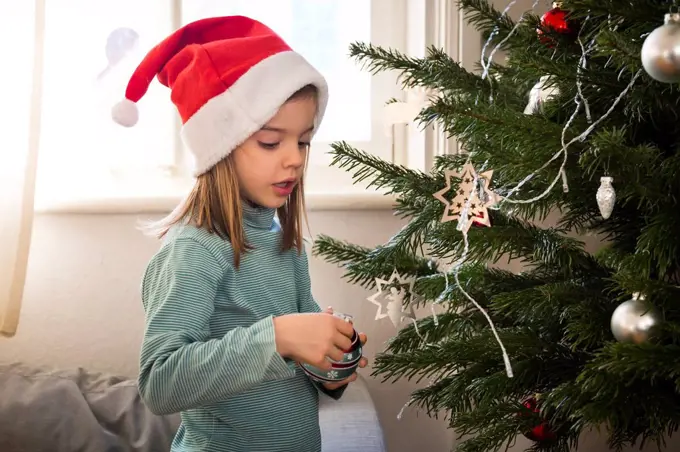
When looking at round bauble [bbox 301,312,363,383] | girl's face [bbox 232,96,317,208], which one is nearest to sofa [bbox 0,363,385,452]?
round bauble [bbox 301,312,363,383]

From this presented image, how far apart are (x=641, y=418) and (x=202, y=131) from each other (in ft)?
2.18

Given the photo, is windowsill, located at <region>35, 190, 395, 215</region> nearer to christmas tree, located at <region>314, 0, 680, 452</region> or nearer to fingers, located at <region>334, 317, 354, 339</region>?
christmas tree, located at <region>314, 0, 680, 452</region>

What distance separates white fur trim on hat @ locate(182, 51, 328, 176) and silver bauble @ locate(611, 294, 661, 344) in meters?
0.56

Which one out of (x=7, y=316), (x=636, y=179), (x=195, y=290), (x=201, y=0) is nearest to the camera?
(x=636, y=179)

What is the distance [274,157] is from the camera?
1050 millimetres

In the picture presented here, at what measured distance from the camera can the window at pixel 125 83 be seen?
170 centimetres

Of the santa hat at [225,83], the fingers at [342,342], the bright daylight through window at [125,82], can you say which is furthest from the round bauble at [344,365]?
the bright daylight through window at [125,82]

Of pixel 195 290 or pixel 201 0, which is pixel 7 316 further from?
pixel 201 0

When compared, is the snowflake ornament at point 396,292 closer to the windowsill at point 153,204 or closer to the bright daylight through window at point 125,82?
the windowsill at point 153,204

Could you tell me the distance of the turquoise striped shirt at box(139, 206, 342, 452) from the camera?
0.86 metres

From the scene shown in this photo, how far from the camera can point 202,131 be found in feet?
3.42

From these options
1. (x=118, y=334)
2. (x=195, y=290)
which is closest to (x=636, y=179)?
(x=195, y=290)

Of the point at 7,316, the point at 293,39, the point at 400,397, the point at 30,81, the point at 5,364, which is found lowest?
the point at 400,397

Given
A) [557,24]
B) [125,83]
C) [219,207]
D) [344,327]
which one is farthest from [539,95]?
[125,83]
